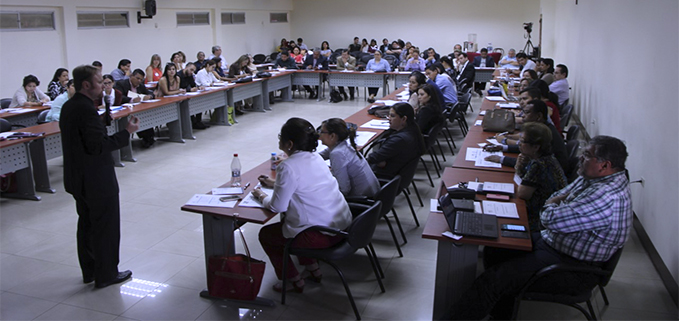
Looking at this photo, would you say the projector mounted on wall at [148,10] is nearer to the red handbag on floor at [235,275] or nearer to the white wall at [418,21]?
the white wall at [418,21]

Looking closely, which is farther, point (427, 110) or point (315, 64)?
point (315, 64)

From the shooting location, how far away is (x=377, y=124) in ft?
19.6

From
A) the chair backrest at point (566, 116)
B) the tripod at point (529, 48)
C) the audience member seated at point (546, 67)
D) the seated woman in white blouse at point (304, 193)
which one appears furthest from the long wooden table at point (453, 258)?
the tripod at point (529, 48)

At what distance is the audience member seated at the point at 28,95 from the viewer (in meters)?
7.31

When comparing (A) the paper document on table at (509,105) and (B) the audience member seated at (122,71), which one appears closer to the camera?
(A) the paper document on table at (509,105)

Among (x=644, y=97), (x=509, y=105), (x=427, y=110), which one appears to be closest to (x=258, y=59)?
(x=509, y=105)

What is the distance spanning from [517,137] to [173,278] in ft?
10.6

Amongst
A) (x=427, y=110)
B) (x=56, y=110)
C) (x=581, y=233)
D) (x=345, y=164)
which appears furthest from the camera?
(x=56, y=110)

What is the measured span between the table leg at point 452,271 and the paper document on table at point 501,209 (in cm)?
36

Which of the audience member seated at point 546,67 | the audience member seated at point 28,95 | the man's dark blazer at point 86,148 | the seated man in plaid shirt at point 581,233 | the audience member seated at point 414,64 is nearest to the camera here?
the seated man in plaid shirt at point 581,233

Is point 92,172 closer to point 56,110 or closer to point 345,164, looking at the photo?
point 345,164

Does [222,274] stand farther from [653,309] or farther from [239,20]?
[239,20]

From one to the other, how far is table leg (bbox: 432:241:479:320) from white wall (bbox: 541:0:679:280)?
1.51 metres

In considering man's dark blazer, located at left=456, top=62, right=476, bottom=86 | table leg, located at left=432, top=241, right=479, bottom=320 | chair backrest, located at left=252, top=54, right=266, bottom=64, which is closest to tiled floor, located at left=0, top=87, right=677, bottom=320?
table leg, located at left=432, top=241, right=479, bottom=320
